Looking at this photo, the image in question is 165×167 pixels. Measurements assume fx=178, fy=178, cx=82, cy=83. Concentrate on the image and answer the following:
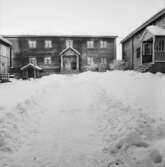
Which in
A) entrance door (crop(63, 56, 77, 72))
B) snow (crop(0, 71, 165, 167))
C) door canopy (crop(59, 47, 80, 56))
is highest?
door canopy (crop(59, 47, 80, 56))

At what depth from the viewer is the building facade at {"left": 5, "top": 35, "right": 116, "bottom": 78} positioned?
36562 millimetres

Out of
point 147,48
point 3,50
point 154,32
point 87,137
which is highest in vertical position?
point 154,32

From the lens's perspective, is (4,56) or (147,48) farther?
(4,56)

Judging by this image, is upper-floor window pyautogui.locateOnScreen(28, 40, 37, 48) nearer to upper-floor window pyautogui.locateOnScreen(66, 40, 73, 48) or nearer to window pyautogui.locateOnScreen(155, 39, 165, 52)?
upper-floor window pyautogui.locateOnScreen(66, 40, 73, 48)

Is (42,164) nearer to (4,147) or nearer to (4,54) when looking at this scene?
(4,147)

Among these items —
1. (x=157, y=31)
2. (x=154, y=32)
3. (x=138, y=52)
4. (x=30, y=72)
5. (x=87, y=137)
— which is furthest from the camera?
(x=30, y=72)

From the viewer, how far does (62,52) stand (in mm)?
36438

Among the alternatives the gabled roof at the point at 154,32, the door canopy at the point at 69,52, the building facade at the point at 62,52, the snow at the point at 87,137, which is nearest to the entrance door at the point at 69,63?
the building facade at the point at 62,52

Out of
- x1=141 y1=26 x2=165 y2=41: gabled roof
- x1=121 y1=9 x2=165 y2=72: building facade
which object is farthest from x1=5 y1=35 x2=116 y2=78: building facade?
x1=141 y1=26 x2=165 y2=41: gabled roof

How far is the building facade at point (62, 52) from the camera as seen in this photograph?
120ft

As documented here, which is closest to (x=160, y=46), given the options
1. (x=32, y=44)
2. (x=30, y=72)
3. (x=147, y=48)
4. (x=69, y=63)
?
(x=147, y=48)

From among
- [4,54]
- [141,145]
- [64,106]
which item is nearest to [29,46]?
[4,54]

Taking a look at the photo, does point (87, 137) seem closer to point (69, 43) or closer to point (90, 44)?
point (69, 43)

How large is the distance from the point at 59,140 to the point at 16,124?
155cm
